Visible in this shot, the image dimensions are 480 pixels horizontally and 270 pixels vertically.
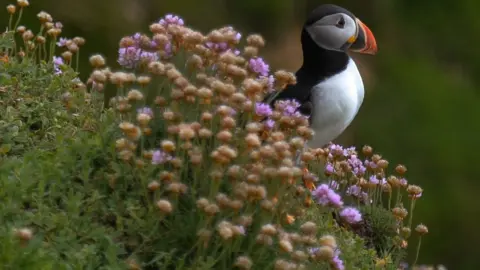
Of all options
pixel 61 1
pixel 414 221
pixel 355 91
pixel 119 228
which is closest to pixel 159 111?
pixel 119 228

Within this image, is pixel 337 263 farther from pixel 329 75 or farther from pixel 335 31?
pixel 335 31

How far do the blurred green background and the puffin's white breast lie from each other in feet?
7.76

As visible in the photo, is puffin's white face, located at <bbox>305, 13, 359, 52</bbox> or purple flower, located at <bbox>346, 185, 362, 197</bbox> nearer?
purple flower, located at <bbox>346, 185, 362, 197</bbox>

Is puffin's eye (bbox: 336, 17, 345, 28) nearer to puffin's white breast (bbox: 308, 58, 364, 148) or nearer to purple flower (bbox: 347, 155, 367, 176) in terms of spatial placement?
puffin's white breast (bbox: 308, 58, 364, 148)

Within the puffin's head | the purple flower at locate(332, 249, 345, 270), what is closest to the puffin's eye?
the puffin's head

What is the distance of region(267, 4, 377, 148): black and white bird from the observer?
5.13 metres

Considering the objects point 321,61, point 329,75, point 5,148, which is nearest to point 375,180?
point 329,75

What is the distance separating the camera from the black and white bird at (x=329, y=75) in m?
5.13

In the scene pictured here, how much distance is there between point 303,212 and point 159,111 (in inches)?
25.5

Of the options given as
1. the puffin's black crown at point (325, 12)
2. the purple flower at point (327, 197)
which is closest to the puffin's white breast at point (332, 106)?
the puffin's black crown at point (325, 12)

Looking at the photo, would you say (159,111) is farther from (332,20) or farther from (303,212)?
(332,20)

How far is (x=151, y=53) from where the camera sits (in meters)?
3.97

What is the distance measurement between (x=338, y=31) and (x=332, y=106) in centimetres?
49

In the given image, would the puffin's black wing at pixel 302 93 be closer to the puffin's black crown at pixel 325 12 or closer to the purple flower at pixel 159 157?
the puffin's black crown at pixel 325 12
